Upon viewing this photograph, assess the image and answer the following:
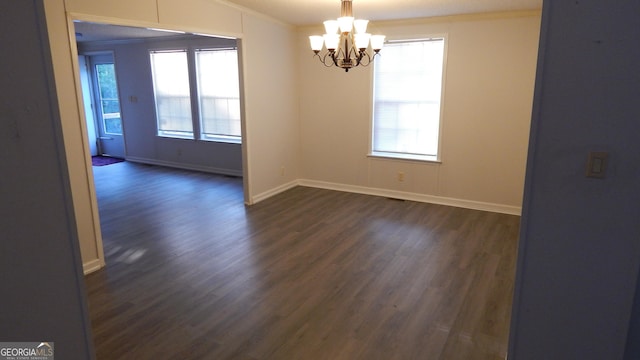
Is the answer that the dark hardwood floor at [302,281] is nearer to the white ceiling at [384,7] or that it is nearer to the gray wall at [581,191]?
the gray wall at [581,191]

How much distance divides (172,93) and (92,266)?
4.67 m

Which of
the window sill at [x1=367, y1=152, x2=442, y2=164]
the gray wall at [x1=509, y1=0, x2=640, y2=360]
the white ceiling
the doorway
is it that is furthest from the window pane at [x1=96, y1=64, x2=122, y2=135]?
the gray wall at [x1=509, y1=0, x2=640, y2=360]

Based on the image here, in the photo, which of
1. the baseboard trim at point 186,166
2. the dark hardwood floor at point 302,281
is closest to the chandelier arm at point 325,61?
the dark hardwood floor at point 302,281

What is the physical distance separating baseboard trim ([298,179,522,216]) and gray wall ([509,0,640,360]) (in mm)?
3109

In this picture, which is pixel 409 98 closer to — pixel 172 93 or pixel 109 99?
pixel 172 93

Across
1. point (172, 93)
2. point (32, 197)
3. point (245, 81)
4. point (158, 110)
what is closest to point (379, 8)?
point (245, 81)

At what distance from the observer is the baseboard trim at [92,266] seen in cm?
335

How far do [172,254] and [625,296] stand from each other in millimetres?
3396

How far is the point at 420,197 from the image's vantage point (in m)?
5.48

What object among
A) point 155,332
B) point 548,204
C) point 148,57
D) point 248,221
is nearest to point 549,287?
point 548,204

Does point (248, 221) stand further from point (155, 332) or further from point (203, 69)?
point (203, 69)

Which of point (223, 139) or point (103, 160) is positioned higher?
point (223, 139)

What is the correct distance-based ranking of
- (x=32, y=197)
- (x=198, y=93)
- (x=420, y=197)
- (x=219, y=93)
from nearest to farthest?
(x=32, y=197)
(x=420, y=197)
(x=219, y=93)
(x=198, y=93)

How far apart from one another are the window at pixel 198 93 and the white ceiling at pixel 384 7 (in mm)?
1982
